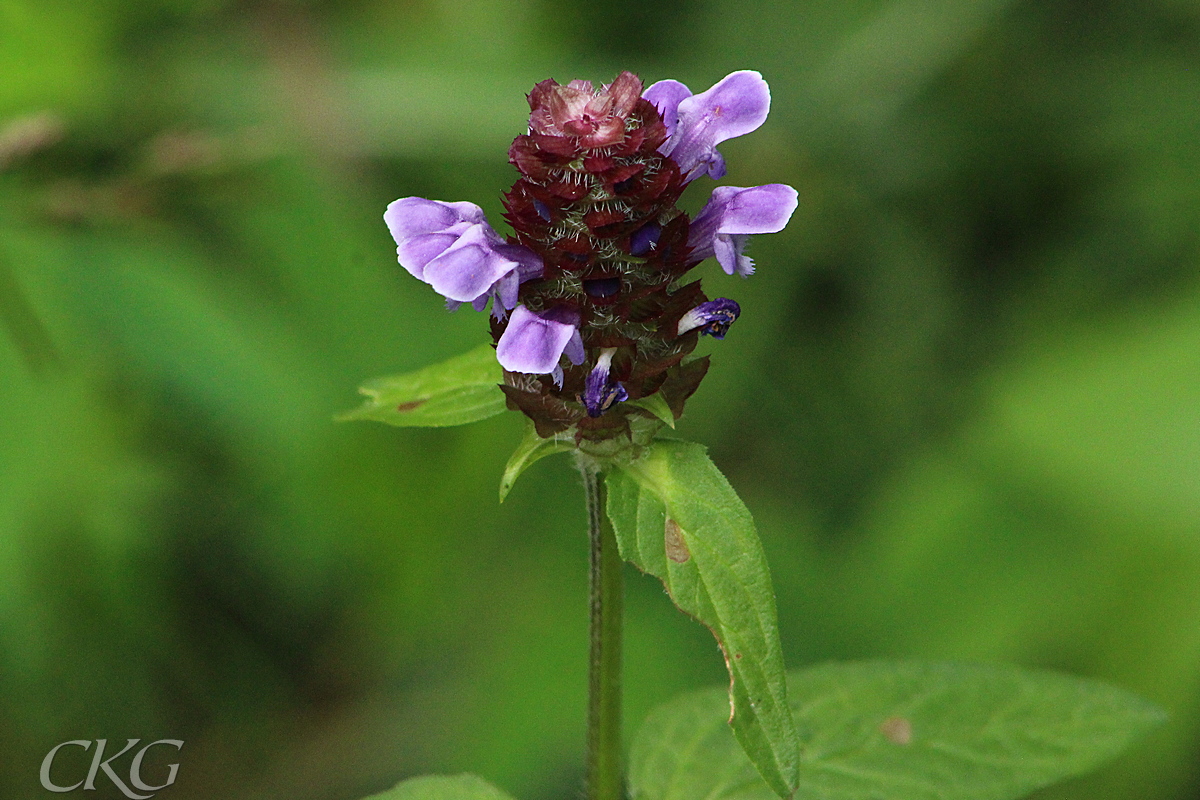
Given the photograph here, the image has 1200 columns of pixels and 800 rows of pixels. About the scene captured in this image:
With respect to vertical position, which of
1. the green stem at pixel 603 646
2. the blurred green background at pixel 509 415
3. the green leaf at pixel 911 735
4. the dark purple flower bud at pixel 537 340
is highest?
the blurred green background at pixel 509 415

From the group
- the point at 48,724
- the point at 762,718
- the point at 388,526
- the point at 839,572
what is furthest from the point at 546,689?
the point at 762,718

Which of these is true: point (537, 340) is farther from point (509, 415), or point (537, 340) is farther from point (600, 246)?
point (509, 415)

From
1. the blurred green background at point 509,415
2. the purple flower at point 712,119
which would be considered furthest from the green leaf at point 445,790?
the blurred green background at point 509,415

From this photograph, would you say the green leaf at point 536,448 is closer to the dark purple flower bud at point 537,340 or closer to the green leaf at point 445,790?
the dark purple flower bud at point 537,340

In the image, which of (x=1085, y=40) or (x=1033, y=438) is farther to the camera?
(x=1085, y=40)

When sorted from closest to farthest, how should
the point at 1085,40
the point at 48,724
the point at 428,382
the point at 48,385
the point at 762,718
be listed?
1. the point at 762,718
2. the point at 428,382
3. the point at 48,385
4. the point at 48,724
5. the point at 1085,40

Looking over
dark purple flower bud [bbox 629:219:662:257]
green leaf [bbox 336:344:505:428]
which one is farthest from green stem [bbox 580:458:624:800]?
dark purple flower bud [bbox 629:219:662:257]

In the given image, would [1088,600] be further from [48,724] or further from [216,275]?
[48,724]
